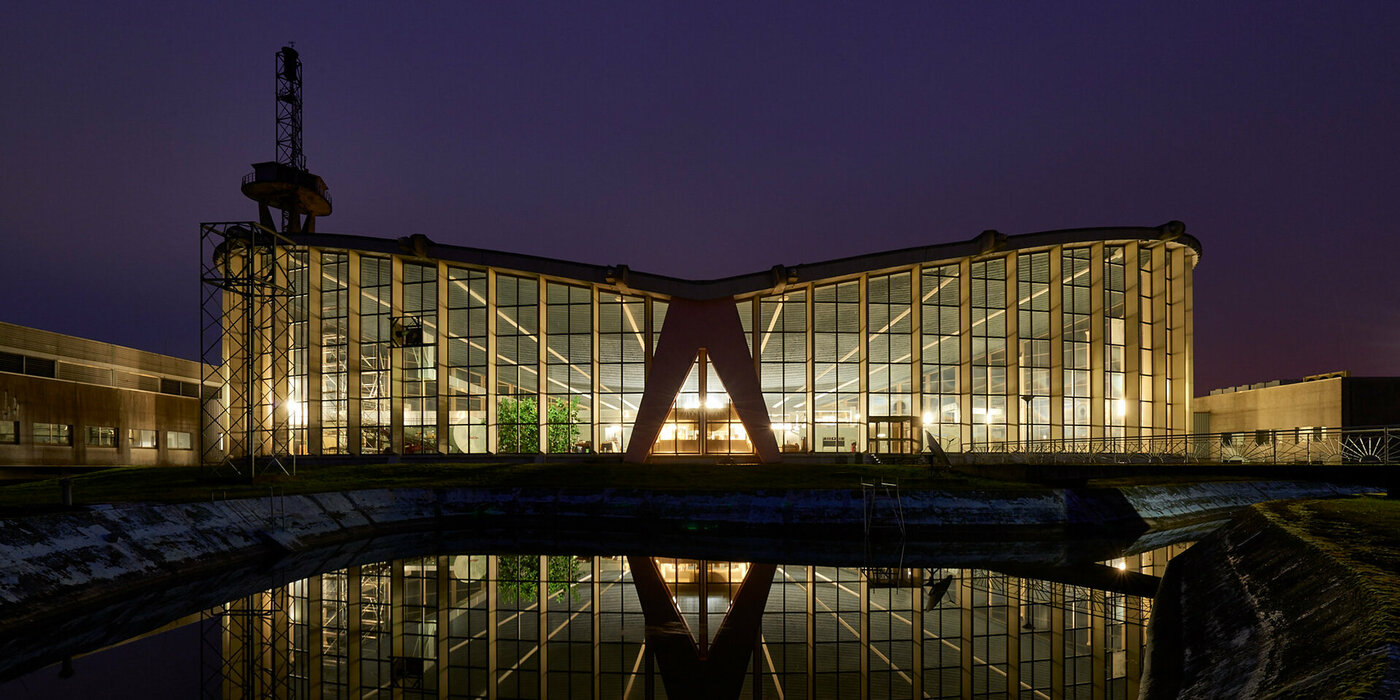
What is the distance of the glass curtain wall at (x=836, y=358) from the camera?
46.5 m

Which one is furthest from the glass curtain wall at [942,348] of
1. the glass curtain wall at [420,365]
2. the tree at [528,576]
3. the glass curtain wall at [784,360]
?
the tree at [528,576]

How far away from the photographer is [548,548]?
76.2 feet

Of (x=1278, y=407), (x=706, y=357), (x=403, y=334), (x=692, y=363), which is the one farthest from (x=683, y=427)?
(x=1278, y=407)

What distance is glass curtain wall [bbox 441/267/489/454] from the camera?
47.1 meters

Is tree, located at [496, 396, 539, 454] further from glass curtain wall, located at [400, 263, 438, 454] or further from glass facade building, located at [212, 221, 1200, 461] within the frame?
glass curtain wall, located at [400, 263, 438, 454]

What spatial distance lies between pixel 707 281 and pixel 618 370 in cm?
799

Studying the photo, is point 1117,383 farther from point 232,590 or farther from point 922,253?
point 232,590

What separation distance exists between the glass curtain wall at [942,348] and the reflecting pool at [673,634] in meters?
27.9

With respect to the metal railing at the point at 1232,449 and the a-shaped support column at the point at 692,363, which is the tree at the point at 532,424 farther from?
the metal railing at the point at 1232,449

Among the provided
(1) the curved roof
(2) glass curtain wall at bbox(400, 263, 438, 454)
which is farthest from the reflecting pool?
(2) glass curtain wall at bbox(400, 263, 438, 454)

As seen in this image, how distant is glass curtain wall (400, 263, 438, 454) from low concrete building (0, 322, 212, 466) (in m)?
20.3

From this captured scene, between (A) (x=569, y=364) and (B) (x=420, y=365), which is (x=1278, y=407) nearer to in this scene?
(A) (x=569, y=364)

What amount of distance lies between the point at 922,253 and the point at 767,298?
9367 millimetres

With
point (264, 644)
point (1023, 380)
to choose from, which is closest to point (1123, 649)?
point (264, 644)
